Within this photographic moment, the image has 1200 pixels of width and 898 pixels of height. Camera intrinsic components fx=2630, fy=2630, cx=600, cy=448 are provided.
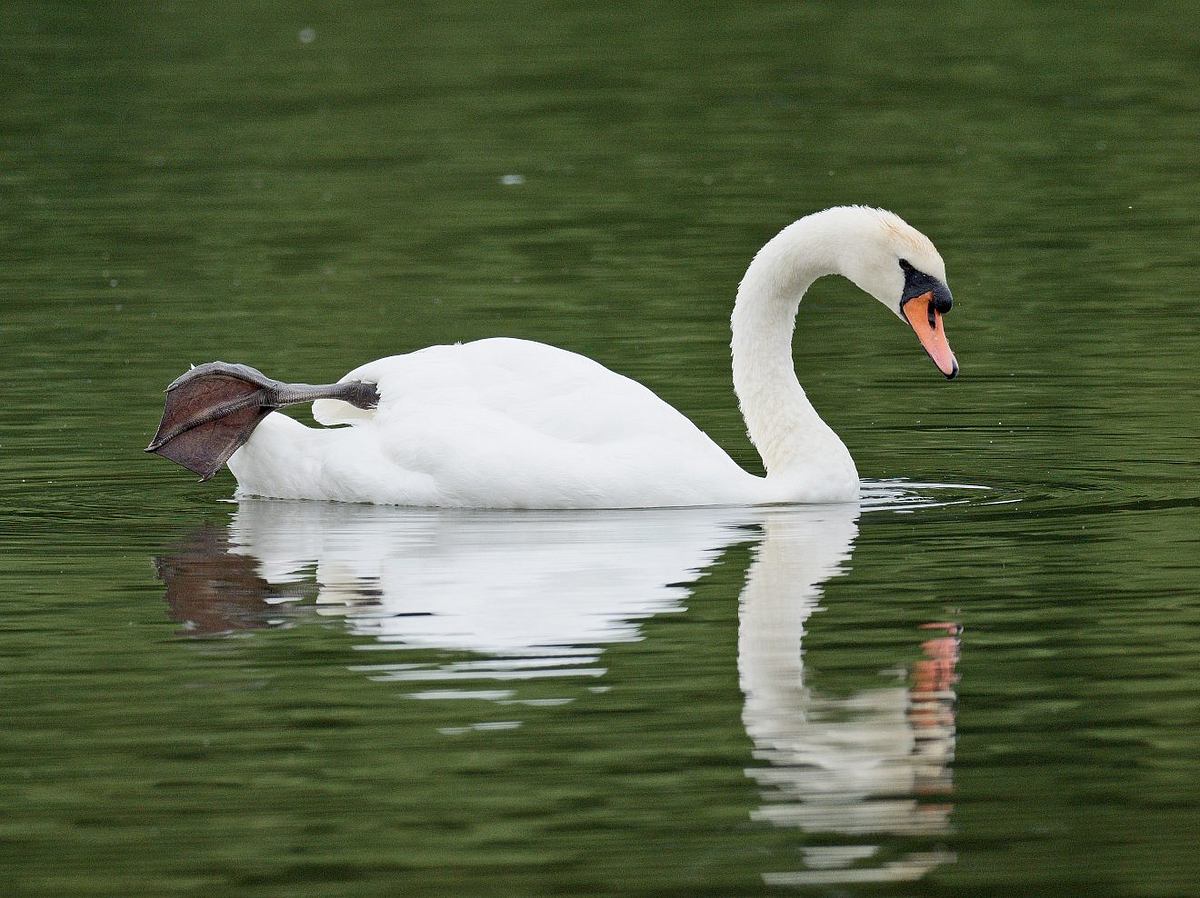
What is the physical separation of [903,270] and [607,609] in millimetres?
2837

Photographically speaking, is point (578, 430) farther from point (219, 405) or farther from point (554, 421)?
point (219, 405)

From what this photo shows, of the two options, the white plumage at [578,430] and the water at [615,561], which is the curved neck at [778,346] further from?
the water at [615,561]

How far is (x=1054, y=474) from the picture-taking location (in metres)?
11.2

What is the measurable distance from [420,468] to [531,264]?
681cm

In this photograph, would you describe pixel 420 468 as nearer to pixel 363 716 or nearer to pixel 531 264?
pixel 363 716

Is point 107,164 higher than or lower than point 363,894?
higher

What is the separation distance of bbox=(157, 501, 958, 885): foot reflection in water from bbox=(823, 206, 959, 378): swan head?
35.1 inches

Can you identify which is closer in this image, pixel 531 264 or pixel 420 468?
pixel 420 468

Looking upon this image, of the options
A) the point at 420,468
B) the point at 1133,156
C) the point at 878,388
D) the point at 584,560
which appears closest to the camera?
the point at 584,560

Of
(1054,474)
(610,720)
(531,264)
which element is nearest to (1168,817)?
(610,720)

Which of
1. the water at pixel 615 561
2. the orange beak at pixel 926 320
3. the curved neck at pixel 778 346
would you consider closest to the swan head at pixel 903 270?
the orange beak at pixel 926 320

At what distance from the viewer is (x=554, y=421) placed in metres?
10.7

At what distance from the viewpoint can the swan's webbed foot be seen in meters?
11.3

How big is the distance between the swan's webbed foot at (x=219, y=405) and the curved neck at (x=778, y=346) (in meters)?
1.62
